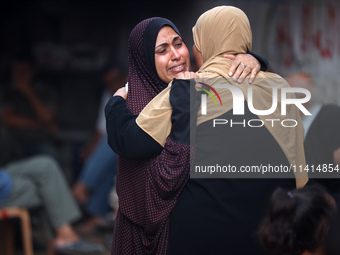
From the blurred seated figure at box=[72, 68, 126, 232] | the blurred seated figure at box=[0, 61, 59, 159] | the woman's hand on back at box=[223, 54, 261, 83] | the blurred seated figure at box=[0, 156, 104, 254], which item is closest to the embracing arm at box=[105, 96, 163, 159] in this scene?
the woman's hand on back at box=[223, 54, 261, 83]

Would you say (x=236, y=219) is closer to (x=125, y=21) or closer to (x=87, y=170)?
(x=87, y=170)

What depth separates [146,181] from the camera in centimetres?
215

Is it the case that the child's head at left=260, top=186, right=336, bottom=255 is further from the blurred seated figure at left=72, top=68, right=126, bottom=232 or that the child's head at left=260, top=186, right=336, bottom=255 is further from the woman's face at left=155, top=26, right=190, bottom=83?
the blurred seated figure at left=72, top=68, right=126, bottom=232

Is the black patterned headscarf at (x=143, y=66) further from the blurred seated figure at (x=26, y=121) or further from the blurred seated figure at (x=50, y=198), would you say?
the blurred seated figure at (x=26, y=121)

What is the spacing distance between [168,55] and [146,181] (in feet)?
1.85

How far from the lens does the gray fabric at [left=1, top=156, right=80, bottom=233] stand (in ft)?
15.4

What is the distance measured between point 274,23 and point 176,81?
3520 mm

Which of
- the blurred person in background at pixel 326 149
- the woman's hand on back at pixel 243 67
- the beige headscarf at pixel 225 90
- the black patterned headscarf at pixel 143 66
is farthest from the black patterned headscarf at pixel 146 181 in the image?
the blurred person in background at pixel 326 149

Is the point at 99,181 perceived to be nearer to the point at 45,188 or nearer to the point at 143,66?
the point at 45,188

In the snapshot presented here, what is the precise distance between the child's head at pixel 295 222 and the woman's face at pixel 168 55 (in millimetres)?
674

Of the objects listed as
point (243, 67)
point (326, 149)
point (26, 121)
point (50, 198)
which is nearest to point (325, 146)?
point (326, 149)

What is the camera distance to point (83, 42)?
6867 millimetres

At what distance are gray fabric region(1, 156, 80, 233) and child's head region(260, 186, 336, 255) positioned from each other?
Answer: 9.84ft

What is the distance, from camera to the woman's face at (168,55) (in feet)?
7.75
